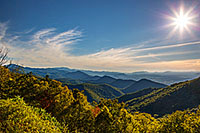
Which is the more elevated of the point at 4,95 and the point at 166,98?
the point at 4,95

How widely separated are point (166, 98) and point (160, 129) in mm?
106304

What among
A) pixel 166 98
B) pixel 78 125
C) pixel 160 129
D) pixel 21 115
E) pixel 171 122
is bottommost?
pixel 166 98

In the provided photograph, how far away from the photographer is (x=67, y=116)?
392 inches

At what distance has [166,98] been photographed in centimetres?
9938

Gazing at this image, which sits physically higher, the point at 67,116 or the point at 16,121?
the point at 16,121

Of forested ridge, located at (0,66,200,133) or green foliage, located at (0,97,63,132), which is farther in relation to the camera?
forested ridge, located at (0,66,200,133)

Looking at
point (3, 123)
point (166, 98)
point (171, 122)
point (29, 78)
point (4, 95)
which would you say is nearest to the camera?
point (3, 123)

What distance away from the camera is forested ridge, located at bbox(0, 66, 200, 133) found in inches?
207

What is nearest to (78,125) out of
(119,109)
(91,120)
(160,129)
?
(91,120)

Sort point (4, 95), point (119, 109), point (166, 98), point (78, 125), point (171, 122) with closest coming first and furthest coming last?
point (171, 122) < point (119, 109) < point (78, 125) < point (4, 95) < point (166, 98)

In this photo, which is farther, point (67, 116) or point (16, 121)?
point (67, 116)

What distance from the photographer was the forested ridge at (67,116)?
5.26 m

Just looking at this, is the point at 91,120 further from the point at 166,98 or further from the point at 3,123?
the point at 166,98

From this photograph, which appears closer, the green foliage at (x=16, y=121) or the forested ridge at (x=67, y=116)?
the green foliage at (x=16, y=121)
